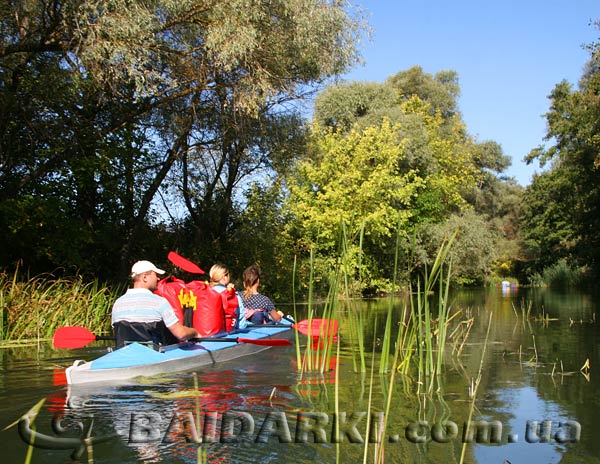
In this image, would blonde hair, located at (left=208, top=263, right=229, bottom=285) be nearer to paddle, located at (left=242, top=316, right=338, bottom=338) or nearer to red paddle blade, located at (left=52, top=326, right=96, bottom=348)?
paddle, located at (left=242, top=316, right=338, bottom=338)

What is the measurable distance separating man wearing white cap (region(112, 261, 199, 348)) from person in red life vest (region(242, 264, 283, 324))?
3109 millimetres

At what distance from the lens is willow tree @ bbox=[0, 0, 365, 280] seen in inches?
415

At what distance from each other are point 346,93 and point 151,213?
1197cm

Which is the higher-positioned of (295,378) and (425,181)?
(425,181)

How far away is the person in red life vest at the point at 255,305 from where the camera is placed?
9820mm

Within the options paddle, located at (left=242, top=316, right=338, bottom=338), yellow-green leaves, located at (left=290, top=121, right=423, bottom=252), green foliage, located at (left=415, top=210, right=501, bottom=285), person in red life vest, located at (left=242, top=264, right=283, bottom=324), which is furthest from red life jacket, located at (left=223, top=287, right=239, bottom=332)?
green foliage, located at (left=415, top=210, right=501, bottom=285)

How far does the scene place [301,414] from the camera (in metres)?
5.13

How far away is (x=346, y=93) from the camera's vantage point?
26.5 meters

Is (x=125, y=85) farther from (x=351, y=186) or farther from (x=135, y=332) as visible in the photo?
(x=351, y=186)

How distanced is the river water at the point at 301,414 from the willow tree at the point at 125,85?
16.1 feet

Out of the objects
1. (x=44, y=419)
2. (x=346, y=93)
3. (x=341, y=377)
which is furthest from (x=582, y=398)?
(x=346, y=93)

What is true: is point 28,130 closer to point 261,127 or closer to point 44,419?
point 261,127

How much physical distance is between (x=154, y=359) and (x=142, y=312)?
0.48m

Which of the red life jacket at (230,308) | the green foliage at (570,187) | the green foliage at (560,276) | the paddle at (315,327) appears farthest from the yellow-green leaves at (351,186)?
Result: the red life jacket at (230,308)
